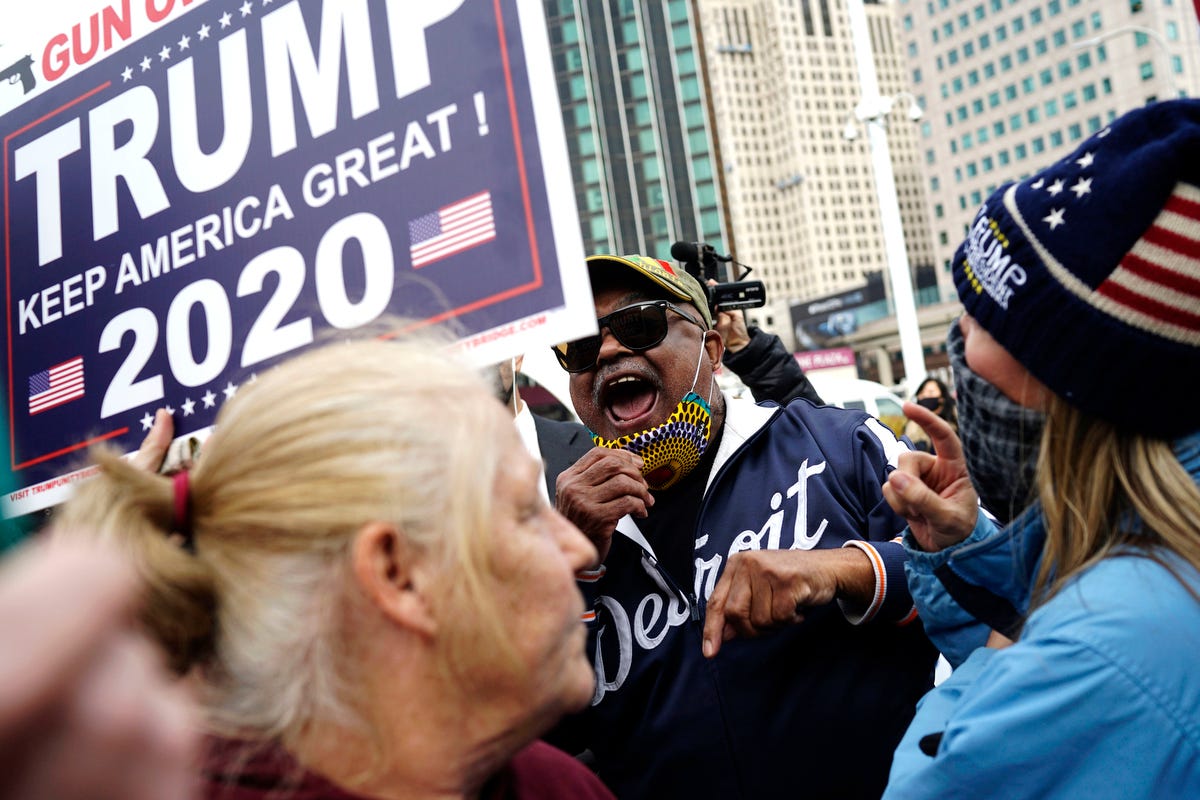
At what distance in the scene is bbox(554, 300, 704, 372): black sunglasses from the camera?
2.64 metres

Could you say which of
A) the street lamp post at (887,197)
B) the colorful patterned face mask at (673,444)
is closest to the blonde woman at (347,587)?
the colorful patterned face mask at (673,444)

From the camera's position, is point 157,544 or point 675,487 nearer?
point 157,544

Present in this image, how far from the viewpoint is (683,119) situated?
73.1 m

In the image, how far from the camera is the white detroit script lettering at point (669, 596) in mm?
2279

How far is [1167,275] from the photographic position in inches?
52.9

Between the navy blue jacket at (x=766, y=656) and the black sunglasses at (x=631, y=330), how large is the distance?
37cm

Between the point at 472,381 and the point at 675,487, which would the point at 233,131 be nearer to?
the point at 472,381

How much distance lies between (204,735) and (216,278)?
42.6 inches

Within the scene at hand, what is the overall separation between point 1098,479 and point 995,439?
21 cm

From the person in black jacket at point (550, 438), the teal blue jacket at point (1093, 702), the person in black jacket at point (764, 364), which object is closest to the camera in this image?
the teal blue jacket at point (1093, 702)

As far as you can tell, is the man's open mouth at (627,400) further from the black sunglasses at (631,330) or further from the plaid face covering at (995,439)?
the plaid face covering at (995,439)

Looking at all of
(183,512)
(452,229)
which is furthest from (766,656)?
(183,512)

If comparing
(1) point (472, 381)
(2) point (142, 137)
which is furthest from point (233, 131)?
(1) point (472, 381)

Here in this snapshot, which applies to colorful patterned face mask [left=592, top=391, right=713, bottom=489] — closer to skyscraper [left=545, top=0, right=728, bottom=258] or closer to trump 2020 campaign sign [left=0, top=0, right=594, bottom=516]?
trump 2020 campaign sign [left=0, top=0, right=594, bottom=516]
